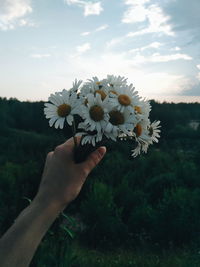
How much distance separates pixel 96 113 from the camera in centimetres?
155

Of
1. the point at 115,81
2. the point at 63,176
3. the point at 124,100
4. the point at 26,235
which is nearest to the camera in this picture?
the point at 26,235

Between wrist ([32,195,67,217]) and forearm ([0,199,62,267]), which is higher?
wrist ([32,195,67,217])

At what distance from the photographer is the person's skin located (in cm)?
135

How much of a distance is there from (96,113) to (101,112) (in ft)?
0.08

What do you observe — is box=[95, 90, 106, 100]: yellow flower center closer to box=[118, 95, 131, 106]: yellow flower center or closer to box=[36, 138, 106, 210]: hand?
box=[118, 95, 131, 106]: yellow flower center

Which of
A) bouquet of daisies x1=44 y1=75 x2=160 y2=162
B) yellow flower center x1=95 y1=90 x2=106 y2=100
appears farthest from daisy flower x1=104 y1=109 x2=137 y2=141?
yellow flower center x1=95 y1=90 x2=106 y2=100

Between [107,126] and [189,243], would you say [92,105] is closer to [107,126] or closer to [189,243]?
[107,126]

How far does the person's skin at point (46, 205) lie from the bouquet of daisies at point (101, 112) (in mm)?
53

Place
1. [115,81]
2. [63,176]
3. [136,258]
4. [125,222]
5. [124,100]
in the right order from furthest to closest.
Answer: [125,222] < [136,258] < [115,81] < [124,100] < [63,176]

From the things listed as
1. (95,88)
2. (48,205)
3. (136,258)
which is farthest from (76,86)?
(136,258)

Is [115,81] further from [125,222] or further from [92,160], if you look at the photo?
[125,222]

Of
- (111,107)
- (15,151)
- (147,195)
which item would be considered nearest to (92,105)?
(111,107)

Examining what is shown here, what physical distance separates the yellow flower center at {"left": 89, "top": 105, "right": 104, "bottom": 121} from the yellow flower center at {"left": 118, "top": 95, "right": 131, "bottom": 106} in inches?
4.2

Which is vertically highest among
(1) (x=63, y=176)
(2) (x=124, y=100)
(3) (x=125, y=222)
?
(2) (x=124, y=100)
